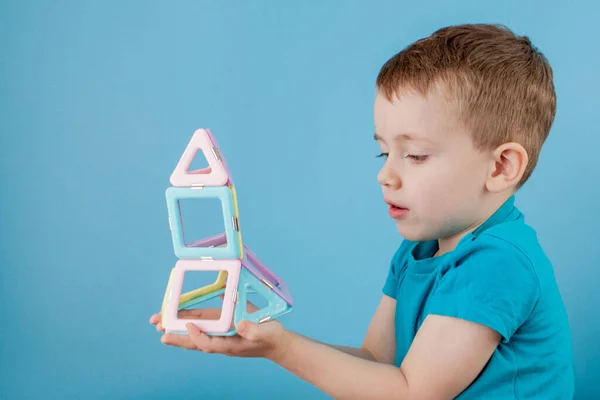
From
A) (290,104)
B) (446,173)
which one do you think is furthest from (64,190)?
(446,173)

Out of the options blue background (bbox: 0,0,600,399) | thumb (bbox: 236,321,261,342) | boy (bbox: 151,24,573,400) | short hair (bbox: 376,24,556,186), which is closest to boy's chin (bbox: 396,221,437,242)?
boy (bbox: 151,24,573,400)

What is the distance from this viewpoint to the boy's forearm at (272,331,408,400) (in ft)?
3.00

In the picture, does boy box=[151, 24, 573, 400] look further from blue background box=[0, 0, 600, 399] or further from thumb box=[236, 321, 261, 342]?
blue background box=[0, 0, 600, 399]

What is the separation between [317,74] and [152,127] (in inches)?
15.9

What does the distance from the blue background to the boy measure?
725 millimetres

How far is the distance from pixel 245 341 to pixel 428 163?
32cm

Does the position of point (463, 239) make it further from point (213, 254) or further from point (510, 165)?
point (213, 254)

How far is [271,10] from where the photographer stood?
68.7 inches

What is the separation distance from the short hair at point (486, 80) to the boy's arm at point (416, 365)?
0.80 ft

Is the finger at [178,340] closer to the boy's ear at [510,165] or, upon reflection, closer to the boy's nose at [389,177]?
the boy's nose at [389,177]

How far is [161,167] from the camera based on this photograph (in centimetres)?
180

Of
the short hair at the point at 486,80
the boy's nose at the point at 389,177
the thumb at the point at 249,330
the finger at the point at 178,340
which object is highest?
the short hair at the point at 486,80

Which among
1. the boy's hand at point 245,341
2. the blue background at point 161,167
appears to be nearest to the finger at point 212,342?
the boy's hand at point 245,341

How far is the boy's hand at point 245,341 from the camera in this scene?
0.87 meters
